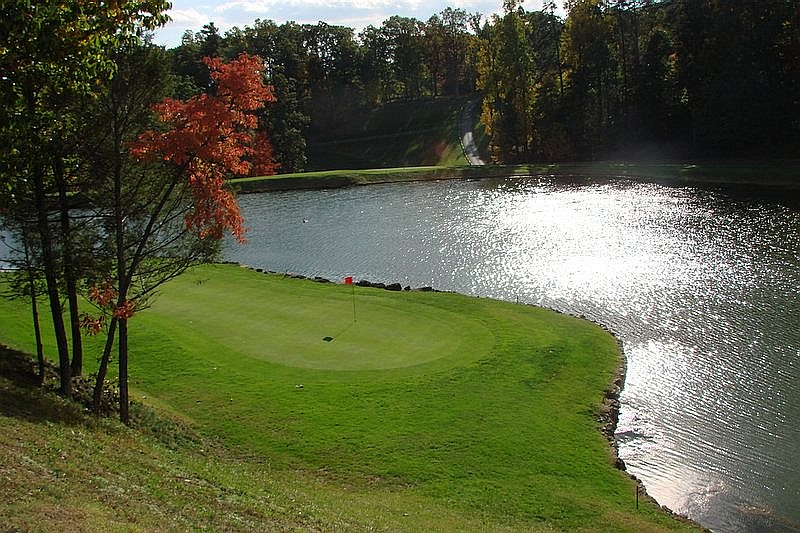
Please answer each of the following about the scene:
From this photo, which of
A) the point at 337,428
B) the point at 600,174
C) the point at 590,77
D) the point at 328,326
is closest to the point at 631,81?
the point at 590,77

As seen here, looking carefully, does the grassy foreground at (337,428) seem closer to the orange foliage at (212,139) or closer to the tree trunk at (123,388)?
the tree trunk at (123,388)

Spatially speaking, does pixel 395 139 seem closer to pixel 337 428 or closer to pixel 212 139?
pixel 337 428

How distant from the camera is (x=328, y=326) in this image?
78.4ft

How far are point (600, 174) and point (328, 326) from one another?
1908 inches

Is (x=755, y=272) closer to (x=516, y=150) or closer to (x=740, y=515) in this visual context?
(x=740, y=515)

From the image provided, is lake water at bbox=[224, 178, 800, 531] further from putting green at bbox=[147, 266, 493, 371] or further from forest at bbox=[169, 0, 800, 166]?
forest at bbox=[169, 0, 800, 166]

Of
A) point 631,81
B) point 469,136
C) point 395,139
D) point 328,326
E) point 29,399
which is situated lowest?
point 328,326

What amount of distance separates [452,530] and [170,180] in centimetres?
1025

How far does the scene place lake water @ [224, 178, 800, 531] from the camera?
55.7ft

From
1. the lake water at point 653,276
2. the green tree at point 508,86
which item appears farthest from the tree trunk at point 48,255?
the green tree at point 508,86

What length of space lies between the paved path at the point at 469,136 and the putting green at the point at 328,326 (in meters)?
57.2

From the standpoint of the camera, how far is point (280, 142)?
84312 mm

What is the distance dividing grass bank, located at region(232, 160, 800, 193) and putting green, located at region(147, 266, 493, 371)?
91.2 ft

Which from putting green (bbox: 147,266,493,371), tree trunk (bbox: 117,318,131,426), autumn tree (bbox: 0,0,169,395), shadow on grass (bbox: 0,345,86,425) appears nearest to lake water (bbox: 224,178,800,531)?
putting green (bbox: 147,266,493,371)
